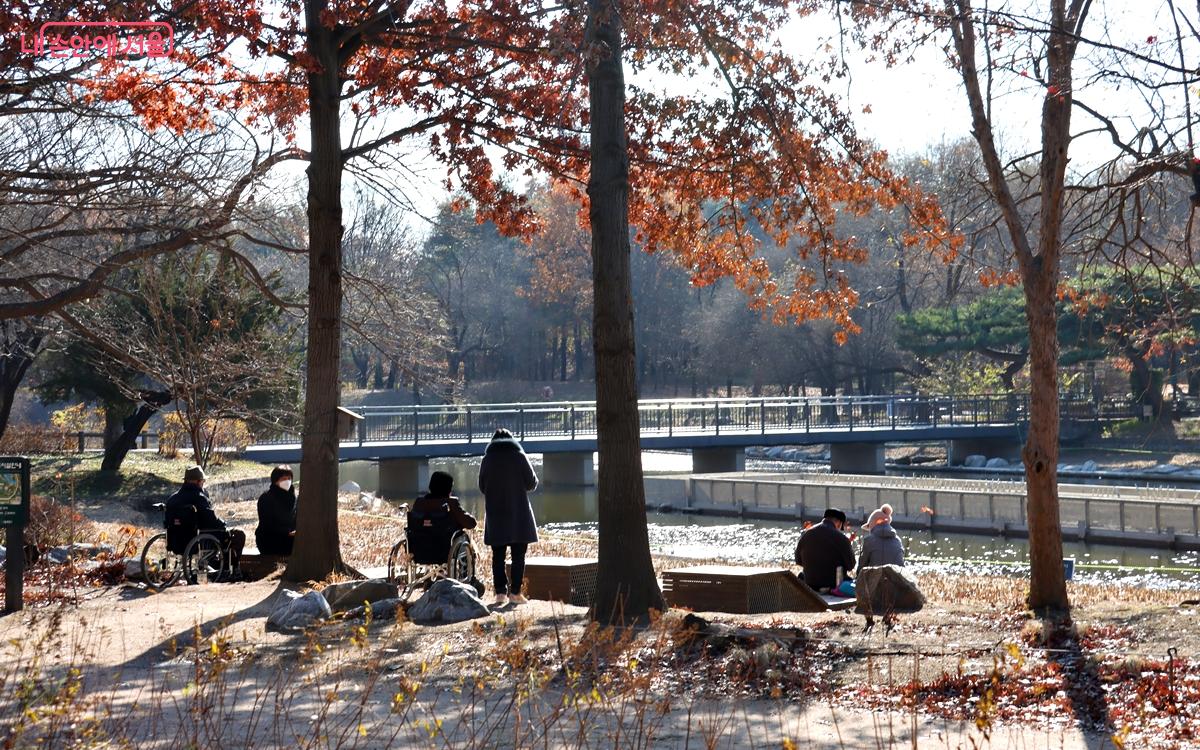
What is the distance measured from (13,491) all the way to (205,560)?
2.79 meters

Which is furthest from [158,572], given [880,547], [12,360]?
[12,360]

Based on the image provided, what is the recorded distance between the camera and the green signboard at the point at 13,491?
10961 millimetres

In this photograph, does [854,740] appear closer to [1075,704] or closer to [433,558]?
[1075,704]

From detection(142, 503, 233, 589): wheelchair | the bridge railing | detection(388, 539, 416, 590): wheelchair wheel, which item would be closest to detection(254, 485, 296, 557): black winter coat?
detection(142, 503, 233, 589): wheelchair

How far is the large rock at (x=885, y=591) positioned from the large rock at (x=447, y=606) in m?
3.07

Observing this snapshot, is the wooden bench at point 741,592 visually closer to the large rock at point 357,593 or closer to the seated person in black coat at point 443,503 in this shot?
the seated person in black coat at point 443,503

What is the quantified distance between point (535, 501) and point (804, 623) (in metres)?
30.0

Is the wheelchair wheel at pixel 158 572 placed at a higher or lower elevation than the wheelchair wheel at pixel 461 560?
lower

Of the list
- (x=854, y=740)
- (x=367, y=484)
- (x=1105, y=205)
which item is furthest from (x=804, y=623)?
(x=367, y=484)

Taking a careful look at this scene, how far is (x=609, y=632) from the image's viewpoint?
7.36 metres

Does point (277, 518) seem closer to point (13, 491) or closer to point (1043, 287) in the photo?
point (13, 491)

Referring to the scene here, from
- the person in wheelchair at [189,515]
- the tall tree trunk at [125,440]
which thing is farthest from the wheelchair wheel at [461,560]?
the tall tree trunk at [125,440]

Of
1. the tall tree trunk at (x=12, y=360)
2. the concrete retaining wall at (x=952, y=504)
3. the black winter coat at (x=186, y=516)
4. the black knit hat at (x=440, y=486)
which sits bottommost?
the concrete retaining wall at (x=952, y=504)

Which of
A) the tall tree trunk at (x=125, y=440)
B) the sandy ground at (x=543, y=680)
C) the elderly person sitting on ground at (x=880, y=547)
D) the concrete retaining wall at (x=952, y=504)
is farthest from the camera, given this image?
the tall tree trunk at (x=125, y=440)
